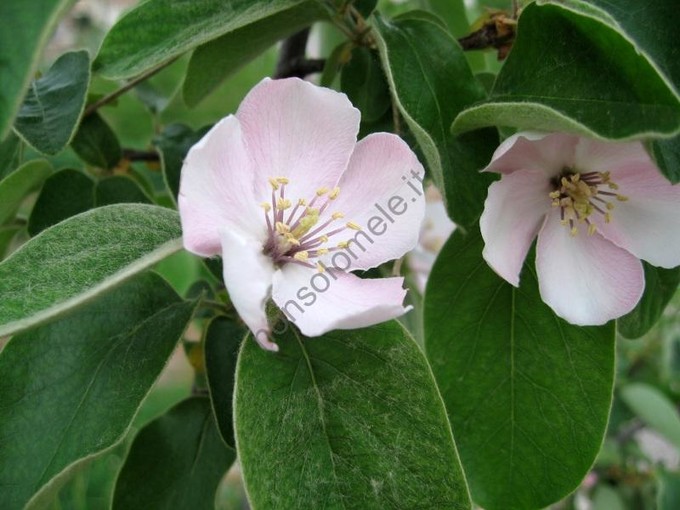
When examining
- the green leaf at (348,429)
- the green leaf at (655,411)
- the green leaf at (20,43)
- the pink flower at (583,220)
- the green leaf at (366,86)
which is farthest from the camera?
the green leaf at (655,411)

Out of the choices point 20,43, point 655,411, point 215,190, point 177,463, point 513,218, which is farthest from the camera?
point 655,411

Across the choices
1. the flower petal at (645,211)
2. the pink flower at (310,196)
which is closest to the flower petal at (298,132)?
the pink flower at (310,196)

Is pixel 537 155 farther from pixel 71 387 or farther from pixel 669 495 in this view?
pixel 669 495

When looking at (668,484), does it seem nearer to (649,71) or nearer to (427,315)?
(427,315)

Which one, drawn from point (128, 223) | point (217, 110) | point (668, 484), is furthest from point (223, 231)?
point (668, 484)

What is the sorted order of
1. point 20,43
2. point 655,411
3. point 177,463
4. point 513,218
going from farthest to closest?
point 655,411 < point 177,463 < point 513,218 < point 20,43

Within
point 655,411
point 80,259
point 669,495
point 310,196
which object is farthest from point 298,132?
point 655,411

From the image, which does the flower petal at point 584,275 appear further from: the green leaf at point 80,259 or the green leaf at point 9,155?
the green leaf at point 9,155
